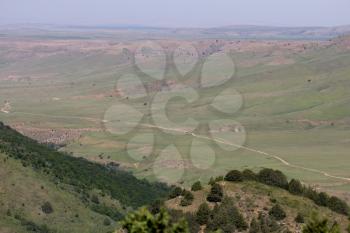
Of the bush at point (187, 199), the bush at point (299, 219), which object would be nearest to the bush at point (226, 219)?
the bush at point (187, 199)

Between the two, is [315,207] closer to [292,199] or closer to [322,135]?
[292,199]

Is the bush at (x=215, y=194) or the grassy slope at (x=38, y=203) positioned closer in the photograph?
the bush at (x=215, y=194)

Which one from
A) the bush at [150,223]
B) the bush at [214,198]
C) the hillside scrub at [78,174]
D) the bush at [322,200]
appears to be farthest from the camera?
the hillside scrub at [78,174]

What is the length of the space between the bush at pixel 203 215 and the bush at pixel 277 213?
15.9ft

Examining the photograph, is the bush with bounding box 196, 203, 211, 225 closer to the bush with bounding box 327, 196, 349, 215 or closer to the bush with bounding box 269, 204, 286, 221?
the bush with bounding box 269, 204, 286, 221

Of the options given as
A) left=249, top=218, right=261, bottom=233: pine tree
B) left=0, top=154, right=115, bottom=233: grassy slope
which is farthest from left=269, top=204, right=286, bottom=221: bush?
left=0, top=154, right=115, bottom=233: grassy slope

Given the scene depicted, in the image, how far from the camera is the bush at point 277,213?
4425 cm

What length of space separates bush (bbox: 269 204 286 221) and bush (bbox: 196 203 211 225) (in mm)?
4836

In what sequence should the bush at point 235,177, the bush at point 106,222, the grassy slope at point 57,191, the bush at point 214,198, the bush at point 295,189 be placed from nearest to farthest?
the bush at point 214,198, the bush at point 235,177, the bush at point 295,189, the grassy slope at point 57,191, the bush at point 106,222

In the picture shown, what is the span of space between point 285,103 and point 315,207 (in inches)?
6048

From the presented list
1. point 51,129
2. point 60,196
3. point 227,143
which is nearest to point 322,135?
point 227,143

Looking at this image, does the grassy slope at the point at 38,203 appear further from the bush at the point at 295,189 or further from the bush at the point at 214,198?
the bush at the point at 295,189

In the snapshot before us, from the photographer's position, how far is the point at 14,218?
65.7 meters

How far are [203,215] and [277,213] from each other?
5.57 meters
